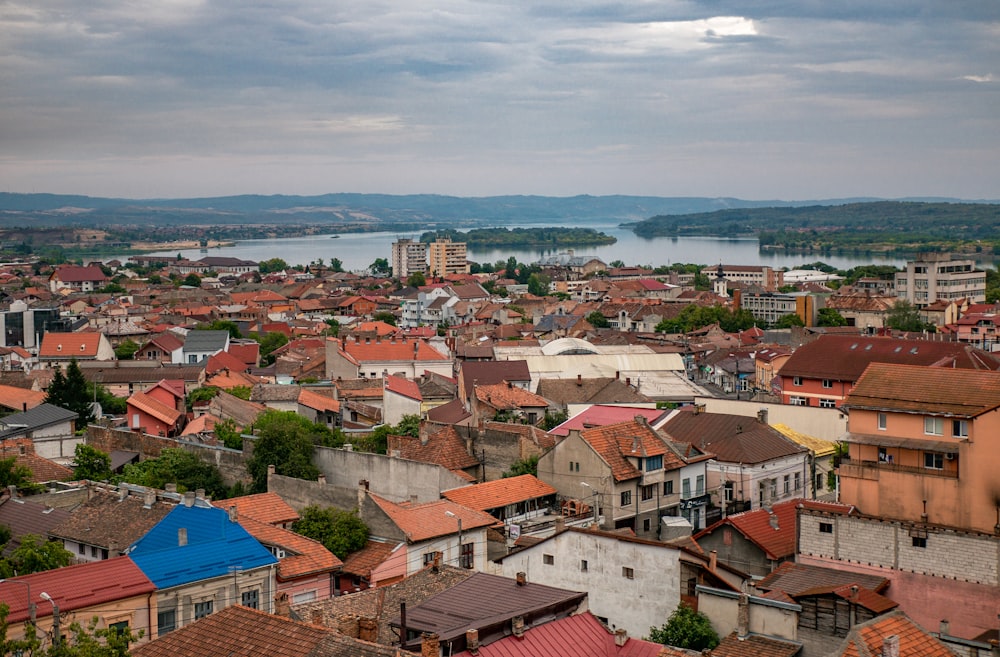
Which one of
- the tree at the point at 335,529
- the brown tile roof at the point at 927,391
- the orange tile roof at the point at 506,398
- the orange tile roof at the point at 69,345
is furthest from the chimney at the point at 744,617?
the orange tile roof at the point at 69,345

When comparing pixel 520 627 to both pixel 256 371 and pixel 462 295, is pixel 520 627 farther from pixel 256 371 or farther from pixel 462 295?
pixel 462 295

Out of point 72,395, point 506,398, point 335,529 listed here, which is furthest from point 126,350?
point 335,529

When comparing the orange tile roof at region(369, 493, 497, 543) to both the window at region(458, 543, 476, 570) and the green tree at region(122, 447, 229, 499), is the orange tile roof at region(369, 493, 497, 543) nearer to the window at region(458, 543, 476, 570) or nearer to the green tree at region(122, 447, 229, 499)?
the window at region(458, 543, 476, 570)

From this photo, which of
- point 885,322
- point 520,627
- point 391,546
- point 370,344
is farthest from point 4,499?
point 885,322

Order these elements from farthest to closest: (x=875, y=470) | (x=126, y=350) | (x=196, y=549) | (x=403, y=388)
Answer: (x=126, y=350) → (x=403, y=388) → (x=875, y=470) → (x=196, y=549)

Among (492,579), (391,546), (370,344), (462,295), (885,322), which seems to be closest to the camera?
(492,579)

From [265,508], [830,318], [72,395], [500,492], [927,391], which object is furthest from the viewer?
[830,318]

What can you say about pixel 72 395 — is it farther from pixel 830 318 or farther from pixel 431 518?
pixel 830 318
